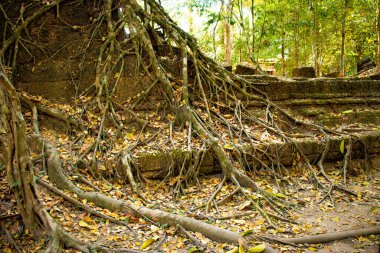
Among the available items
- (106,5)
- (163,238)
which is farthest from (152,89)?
(163,238)

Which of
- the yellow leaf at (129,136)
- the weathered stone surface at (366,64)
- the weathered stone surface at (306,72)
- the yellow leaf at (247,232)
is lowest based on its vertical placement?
the yellow leaf at (247,232)

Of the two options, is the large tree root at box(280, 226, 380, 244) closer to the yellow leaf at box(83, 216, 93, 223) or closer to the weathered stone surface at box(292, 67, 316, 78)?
the yellow leaf at box(83, 216, 93, 223)

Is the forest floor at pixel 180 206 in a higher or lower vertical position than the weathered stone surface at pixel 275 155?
lower

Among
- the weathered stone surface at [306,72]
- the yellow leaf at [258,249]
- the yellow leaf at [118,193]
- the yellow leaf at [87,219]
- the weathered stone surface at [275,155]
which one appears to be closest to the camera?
the yellow leaf at [258,249]

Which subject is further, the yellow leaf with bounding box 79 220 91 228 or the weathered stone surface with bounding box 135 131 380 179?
the weathered stone surface with bounding box 135 131 380 179

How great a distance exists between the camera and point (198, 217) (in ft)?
11.5

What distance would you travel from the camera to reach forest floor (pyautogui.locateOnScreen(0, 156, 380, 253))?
3.04 m

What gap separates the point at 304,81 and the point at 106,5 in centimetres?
401

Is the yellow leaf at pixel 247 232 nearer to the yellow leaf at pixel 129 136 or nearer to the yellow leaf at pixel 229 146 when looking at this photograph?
the yellow leaf at pixel 229 146

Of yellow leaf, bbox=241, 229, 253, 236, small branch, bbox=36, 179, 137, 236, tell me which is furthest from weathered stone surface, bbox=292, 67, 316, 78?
small branch, bbox=36, 179, 137, 236

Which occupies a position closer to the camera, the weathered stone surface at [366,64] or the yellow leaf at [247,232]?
the yellow leaf at [247,232]

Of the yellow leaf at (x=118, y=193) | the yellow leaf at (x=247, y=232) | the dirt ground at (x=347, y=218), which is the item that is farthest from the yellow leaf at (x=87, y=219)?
the dirt ground at (x=347, y=218)

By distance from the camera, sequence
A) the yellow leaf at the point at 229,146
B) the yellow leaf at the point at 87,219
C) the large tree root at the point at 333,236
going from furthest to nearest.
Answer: the yellow leaf at the point at 229,146, the yellow leaf at the point at 87,219, the large tree root at the point at 333,236

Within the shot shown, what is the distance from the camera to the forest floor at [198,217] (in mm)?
3043
